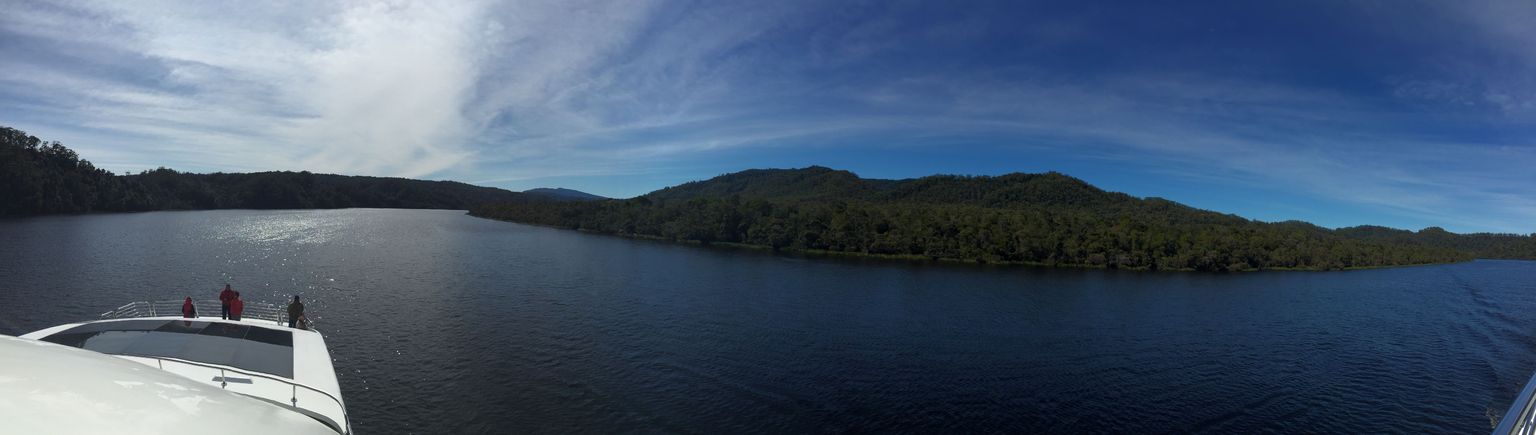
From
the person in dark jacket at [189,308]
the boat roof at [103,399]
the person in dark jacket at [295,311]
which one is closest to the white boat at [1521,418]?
the boat roof at [103,399]

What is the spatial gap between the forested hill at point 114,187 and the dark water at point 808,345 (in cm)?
4629

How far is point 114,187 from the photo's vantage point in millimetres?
108000

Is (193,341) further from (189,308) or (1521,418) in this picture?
(1521,418)

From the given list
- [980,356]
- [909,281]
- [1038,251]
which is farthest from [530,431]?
[1038,251]

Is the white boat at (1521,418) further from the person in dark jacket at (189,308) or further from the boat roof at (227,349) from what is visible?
the person in dark jacket at (189,308)

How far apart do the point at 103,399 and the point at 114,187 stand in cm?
15914

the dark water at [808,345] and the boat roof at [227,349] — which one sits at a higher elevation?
the boat roof at [227,349]

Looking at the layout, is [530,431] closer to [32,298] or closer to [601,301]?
[601,301]

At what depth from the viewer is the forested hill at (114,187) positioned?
8650cm

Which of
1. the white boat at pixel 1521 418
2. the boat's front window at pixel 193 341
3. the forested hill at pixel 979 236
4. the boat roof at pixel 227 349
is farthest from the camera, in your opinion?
the forested hill at pixel 979 236

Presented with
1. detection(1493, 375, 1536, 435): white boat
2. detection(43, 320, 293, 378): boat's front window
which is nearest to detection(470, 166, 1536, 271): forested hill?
detection(43, 320, 293, 378): boat's front window

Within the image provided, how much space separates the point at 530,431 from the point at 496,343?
9.86m

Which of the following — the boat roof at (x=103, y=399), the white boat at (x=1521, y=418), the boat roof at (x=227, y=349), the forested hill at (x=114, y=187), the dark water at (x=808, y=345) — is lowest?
the dark water at (x=808, y=345)

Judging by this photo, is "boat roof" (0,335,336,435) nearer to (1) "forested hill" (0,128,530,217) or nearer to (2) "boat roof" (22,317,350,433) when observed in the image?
(2) "boat roof" (22,317,350,433)
